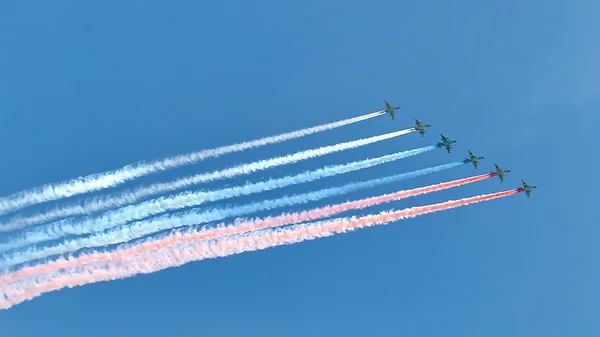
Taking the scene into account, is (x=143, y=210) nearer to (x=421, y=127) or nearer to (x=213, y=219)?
(x=213, y=219)

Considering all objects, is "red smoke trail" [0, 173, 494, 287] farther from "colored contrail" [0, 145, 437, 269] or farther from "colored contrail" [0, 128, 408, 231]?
"colored contrail" [0, 128, 408, 231]

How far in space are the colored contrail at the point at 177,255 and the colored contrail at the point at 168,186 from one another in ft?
15.2

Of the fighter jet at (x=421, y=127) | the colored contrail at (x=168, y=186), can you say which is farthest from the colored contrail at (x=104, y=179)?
the fighter jet at (x=421, y=127)

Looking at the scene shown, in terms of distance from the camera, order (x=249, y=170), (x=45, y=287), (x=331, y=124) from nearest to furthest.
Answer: (x=45, y=287) → (x=249, y=170) → (x=331, y=124)

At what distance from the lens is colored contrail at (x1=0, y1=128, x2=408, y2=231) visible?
4959 cm

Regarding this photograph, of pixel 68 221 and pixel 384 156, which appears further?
pixel 384 156

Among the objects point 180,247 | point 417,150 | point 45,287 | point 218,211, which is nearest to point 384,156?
point 417,150

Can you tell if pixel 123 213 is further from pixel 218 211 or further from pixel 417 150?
pixel 417 150

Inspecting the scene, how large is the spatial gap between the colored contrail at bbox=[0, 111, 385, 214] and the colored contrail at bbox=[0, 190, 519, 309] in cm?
660

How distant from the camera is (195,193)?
51.6m

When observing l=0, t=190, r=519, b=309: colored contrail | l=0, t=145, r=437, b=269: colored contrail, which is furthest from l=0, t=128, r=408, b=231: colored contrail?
l=0, t=190, r=519, b=309: colored contrail

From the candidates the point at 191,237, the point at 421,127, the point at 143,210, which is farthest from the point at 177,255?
the point at 421,127

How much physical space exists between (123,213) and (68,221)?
4.10 m

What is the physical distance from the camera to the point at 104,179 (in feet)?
173
